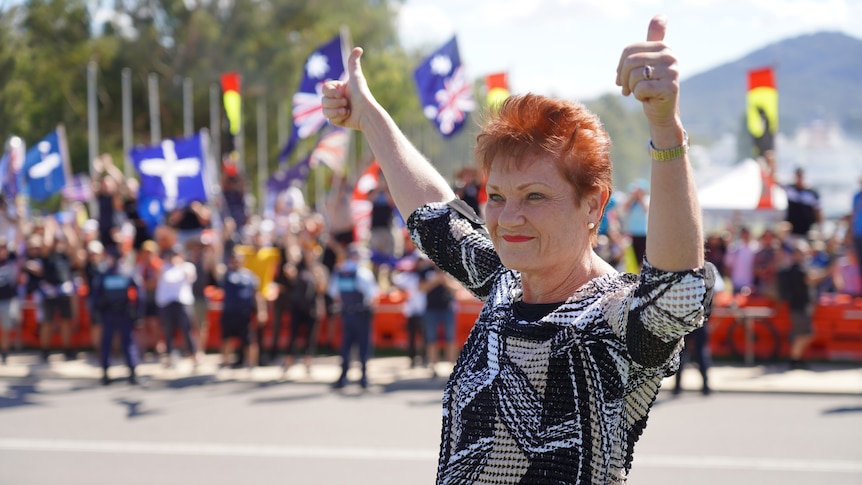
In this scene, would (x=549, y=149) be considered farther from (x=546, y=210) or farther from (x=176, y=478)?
(x=176, y=478)

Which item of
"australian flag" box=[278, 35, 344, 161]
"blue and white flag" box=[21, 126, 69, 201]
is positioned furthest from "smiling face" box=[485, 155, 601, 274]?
"blue and white flag" box=[21, 126, 69, 201]

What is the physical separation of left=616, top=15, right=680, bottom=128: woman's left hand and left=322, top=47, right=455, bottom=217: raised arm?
2.83ft

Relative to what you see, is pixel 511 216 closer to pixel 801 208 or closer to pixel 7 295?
pixel 7 295

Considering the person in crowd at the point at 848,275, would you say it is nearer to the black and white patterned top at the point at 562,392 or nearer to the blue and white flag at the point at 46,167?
the blue and white flag at the point at 46,167

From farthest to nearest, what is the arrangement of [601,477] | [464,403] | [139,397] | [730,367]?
[730,367]
[139,397]
[464,403]
[601,477]

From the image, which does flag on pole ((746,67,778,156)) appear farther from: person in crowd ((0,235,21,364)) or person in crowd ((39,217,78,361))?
person in crowd ((0,235,21,364))

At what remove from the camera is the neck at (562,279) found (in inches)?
80.4

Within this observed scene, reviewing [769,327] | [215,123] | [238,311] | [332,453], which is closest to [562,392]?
[332,453]

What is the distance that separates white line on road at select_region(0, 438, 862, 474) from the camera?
8.52m

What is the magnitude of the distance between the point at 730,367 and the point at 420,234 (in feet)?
39.0

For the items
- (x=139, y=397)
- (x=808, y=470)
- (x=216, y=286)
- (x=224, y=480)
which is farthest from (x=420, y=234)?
(x=216, y=286)

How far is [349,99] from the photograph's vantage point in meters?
2.53

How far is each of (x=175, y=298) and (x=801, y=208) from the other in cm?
925

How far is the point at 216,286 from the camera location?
14984 mm
